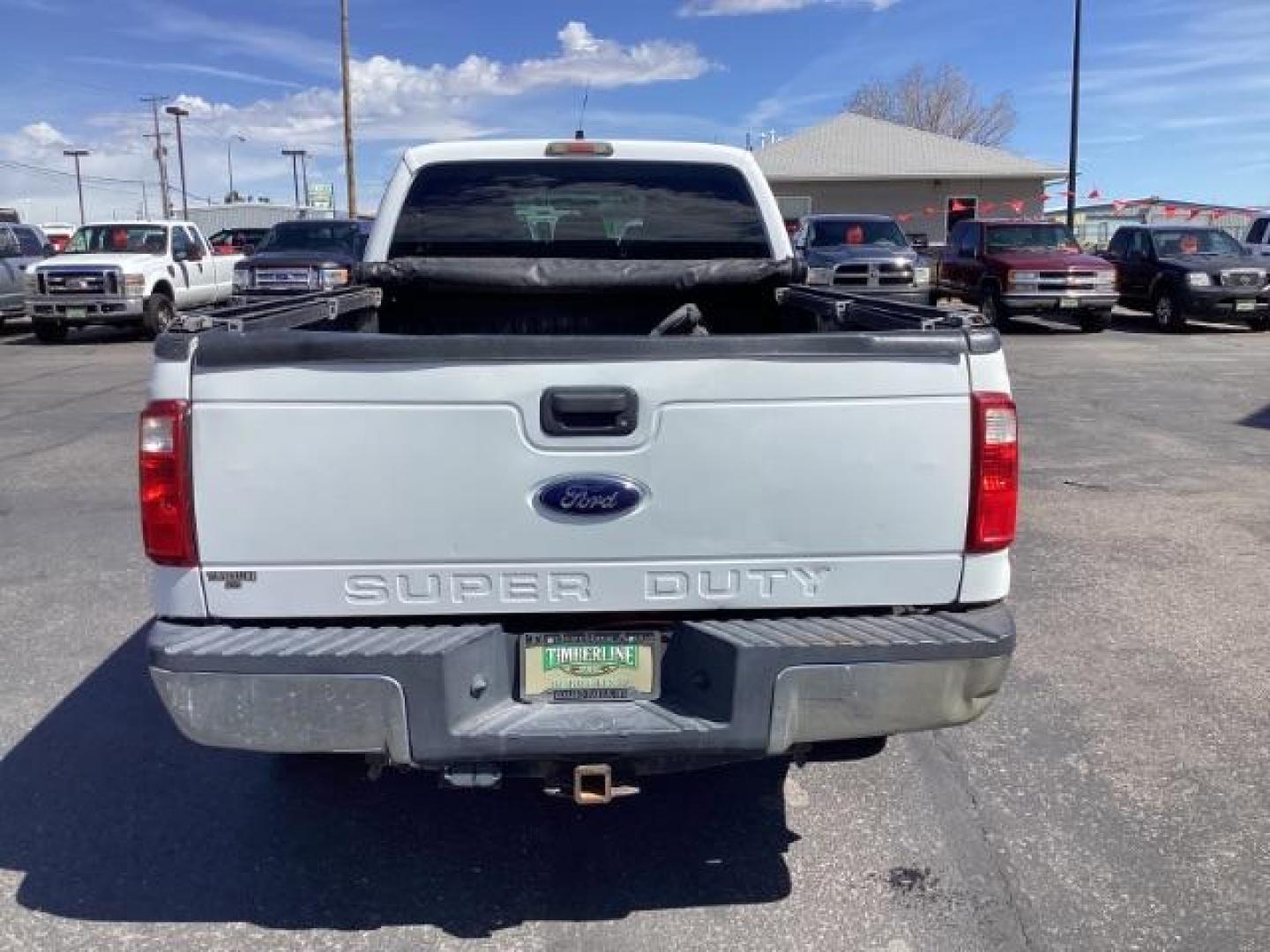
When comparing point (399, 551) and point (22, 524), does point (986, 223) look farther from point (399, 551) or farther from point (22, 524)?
point (399, 551)

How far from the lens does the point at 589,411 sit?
288 cm

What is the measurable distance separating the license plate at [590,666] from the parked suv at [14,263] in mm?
20655

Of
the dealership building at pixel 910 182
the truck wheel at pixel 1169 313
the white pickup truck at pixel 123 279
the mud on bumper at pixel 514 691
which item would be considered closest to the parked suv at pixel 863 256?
the truck wheel at pixel 1169 313

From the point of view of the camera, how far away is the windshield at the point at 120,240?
20.4 metres

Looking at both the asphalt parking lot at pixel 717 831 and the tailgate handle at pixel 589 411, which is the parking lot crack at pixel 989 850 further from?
the tailgate handle at pixel 589 411

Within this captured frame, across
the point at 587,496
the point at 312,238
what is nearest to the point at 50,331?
the point at 312,238

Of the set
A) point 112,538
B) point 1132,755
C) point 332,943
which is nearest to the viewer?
point 332,943

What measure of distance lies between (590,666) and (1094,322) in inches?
758

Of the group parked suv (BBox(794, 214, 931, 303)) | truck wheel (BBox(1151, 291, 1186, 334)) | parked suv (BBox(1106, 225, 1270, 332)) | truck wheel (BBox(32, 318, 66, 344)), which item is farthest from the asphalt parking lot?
truck wheel (BBox(1151, 291, 1186, 334))

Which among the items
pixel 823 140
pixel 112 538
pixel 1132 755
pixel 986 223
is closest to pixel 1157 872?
pixel 1132 755

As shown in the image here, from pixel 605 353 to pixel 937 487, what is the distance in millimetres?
915

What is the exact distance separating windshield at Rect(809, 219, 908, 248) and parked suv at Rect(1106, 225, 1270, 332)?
15.1ft

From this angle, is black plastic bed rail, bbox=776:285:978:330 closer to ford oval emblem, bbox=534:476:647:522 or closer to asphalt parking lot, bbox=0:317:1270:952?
ford oval emblem, bbox=534:476:647:522

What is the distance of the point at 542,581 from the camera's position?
2.98 metres
